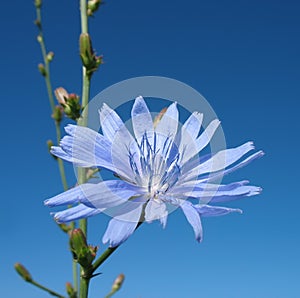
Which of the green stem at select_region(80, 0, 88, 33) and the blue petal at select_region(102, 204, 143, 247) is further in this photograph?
the green stem at select_region(80, 0, 88, 33)

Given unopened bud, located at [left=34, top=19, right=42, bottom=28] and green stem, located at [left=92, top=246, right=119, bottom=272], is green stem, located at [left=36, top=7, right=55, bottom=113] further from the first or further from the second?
green stem, located at [left=92, top=246, right=119, bottom=272]

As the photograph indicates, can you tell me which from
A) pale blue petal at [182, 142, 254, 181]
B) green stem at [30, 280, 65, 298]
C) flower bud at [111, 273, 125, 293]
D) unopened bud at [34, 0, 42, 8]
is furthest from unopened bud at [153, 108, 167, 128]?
unopened bud at [34, 0, 42, 8]

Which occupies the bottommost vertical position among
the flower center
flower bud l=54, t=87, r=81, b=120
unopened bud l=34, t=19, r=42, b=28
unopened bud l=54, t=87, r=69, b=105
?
the flower center

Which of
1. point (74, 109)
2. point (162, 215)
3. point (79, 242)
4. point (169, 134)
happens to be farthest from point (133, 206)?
point (74, 109)

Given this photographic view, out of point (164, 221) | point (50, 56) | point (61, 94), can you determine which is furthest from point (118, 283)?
point (50, 56)

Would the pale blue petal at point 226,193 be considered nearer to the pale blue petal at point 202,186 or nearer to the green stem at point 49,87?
the pale blue petal at point 202,186

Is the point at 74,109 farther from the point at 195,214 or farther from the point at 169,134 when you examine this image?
the point at 195,214

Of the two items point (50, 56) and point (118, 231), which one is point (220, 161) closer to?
point (118, 231)
